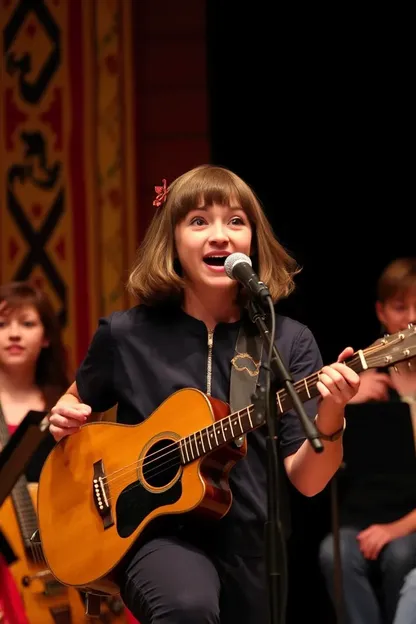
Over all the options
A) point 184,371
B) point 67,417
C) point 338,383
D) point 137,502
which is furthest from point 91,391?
point 338,383

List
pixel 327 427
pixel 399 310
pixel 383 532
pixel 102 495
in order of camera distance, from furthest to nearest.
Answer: pixel 399 310 < pixel 383 532 < pixel 102 495 < pixel 327 427

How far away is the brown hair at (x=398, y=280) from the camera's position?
4.01 metres

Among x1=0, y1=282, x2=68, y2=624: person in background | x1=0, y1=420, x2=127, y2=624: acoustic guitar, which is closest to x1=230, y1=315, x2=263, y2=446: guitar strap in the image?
x1=0, y1=420, x2=127, y2=624: acoustic guitar

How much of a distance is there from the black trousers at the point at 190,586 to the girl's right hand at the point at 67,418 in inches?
17.2

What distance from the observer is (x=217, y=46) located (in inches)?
190

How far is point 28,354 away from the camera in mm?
4172

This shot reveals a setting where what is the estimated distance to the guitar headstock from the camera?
2232mm

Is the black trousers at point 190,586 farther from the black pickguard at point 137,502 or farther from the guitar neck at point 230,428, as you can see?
the guitar neck at point 230,428

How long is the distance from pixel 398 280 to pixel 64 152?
192 cm

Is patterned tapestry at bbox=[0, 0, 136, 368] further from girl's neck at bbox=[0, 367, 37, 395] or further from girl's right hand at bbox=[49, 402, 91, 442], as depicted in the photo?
girl's right hand at bbox=[49, 402, 91, 442]

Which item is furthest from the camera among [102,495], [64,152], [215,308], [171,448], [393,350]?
[64,152]

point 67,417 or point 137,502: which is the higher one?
point 67,417

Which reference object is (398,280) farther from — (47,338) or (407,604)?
(47,338)

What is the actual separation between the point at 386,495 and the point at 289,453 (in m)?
1.28
